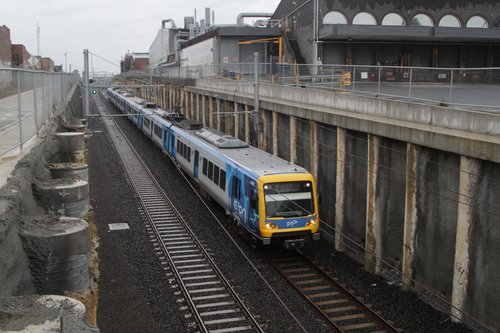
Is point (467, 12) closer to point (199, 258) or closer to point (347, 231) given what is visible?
point (347, 231)

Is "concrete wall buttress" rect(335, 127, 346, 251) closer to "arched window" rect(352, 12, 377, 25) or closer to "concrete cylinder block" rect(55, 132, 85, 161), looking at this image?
"concrete cylinder block" rect(55, 132, 85, 161)

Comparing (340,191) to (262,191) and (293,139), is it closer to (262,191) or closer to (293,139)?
(262,191)

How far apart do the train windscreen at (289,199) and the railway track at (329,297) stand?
1.37 meters

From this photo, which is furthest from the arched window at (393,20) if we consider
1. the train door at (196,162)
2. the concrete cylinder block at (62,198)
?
the concrete cylinder block at (62,198)

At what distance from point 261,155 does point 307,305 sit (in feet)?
21.0

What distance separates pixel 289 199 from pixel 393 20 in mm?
21431

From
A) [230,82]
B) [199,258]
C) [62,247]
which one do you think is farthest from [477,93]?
[230,82]

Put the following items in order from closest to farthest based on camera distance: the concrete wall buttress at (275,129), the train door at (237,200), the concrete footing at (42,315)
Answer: the concrete footing at (42,315)
the train door at (237,200)
the concrete wall buttress at (275,129)

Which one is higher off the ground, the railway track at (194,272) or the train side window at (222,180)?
the train side window at (222,180)

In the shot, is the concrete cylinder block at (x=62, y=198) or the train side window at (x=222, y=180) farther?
the train side window at (x=222, y=180)

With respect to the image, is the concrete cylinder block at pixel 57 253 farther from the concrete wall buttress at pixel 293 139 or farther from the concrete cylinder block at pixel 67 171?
the concrete wall buttress at pixel 293 139

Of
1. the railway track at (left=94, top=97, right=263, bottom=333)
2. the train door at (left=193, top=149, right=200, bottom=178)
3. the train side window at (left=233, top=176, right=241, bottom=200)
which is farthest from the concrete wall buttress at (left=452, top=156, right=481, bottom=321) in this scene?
the train door at (left=193, top=149, right=200, bottom=178)

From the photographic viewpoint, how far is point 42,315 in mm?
4992

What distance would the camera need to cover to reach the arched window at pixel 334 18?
1235 inches
